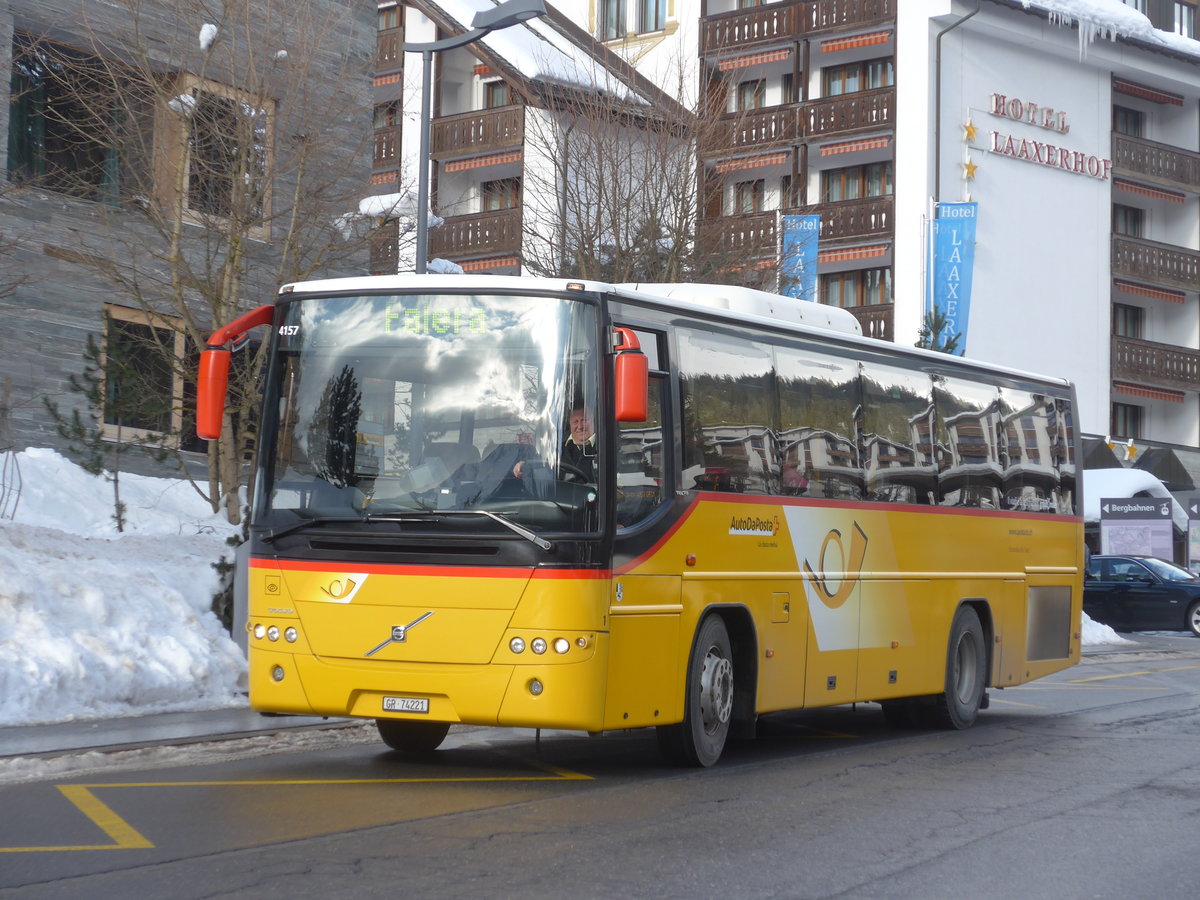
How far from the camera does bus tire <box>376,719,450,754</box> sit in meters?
12.4

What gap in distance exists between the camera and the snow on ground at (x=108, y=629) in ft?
43.5

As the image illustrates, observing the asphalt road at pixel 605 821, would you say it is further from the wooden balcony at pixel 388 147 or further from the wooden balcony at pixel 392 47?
the wooden balcony at pixel 392 47

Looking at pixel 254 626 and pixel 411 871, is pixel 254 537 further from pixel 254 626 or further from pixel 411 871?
pixel 411 871

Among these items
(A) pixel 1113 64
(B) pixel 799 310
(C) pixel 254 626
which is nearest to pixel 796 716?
(B) pixel 799 310

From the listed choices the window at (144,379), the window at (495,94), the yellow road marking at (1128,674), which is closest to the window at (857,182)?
the window at (495,94)

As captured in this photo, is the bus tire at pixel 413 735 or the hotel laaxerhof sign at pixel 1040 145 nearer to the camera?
the bus tire at pixel 413 735

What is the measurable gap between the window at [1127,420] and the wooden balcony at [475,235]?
856 inches

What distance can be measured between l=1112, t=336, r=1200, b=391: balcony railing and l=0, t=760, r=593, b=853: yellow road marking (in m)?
45.9

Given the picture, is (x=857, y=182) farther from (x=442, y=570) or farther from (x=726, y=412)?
(x=442, y=570)

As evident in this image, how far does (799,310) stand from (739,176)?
114ft

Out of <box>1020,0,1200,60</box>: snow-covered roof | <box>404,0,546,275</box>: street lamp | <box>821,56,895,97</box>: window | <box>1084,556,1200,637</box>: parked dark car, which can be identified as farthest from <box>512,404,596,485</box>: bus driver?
<box>1020,0,1200,60</box>: snow-covered roof

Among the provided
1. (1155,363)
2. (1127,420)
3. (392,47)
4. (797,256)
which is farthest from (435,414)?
(1127,420)

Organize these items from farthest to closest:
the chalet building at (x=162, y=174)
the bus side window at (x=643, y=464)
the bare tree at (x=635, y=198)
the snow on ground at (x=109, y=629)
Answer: the bare tree at (x=635, y=198)
the chalet building at (x=162, y=174)
the snow on ground at (x=109, y=629)
the bus side window at (x=643, y=464)

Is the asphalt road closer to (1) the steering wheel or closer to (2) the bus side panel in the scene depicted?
(2) the bus side panel
